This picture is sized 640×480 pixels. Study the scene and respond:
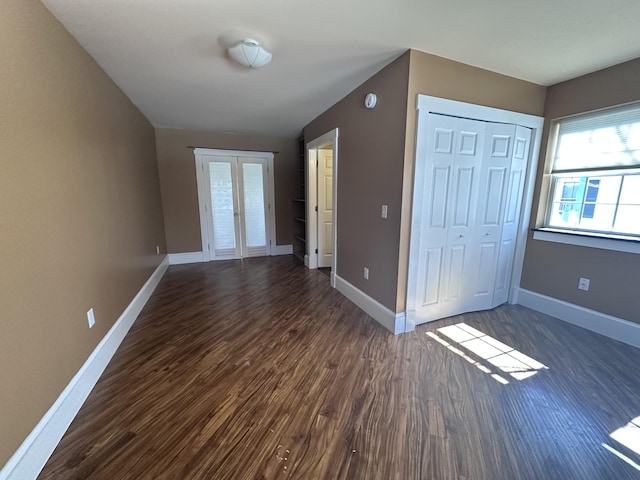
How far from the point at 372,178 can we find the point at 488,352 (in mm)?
1893

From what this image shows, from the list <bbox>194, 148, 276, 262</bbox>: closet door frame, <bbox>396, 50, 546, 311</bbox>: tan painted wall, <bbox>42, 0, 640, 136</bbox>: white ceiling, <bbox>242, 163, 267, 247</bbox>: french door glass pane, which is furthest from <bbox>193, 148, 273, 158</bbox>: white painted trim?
<bbox>396, 50, 546, 311</bbox>: tan painted wall

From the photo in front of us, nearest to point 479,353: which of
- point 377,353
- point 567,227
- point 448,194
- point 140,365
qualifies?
point 377,353

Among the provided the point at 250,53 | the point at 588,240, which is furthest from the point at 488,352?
the point at 250,53

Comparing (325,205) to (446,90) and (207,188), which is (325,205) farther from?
(446,90)

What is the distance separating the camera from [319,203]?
4266mm

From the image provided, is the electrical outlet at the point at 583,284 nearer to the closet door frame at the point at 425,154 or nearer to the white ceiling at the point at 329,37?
the closet door frame at the point at 425,154

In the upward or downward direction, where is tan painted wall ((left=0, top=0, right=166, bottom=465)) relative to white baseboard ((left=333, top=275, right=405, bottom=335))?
upward

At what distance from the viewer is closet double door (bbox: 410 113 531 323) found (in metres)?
2.32

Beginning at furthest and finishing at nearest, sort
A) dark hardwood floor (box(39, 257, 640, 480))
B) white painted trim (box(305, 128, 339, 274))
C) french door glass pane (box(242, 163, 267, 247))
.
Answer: french door glass pane (box(242, 163, 267, 247)) < white painted trim (box(305, 128, 339, 274)) < dark hardwood floor (box(39, 257, 640, 480))

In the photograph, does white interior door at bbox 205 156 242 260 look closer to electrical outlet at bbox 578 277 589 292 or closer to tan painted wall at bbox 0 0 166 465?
tan painted wall at bbox 0 0 166 465

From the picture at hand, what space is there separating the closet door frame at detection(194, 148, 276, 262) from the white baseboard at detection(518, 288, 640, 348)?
4.28 meters

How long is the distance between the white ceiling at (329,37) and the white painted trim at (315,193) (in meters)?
0.75

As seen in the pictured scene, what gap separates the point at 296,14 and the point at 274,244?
424 cm

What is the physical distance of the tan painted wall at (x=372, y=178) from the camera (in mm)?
2258
